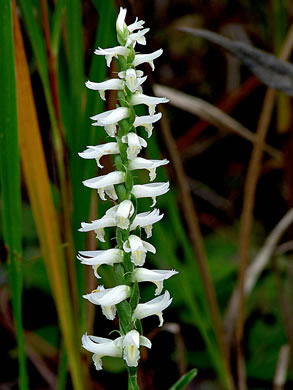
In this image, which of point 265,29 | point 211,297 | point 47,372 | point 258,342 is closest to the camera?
point 211,297

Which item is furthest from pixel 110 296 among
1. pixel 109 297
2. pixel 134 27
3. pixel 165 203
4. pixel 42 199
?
pixel 165 203

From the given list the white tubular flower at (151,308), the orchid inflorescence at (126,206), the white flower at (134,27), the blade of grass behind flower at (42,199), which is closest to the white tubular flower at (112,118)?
the orchid inflorescence at (126,206)

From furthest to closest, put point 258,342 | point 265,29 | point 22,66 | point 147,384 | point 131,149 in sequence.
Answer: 1. point 265,29
2. point 258,342
3. point 147,384
4. point 22,66
5. point 131,149

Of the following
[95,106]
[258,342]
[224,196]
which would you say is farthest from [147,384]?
[224,196]

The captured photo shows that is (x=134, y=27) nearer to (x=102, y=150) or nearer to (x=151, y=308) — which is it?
(x=102, y=150)

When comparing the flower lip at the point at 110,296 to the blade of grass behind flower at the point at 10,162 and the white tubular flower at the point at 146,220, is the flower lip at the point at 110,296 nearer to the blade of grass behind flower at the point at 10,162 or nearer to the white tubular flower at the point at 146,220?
the white tubular flower at the point at 146,220

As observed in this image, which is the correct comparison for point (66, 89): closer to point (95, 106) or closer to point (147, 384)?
point (95, 106)

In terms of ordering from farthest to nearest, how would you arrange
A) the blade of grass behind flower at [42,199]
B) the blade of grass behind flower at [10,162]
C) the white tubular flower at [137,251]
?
the blade of grass behind flower at [42,199] → the blade of grass behind flower at [10,162] → the white tubular flower at [137,251]
